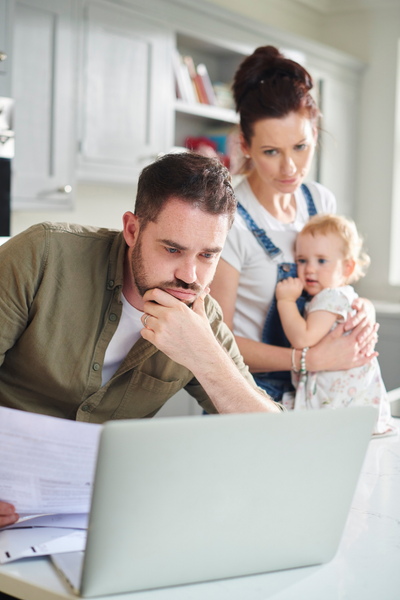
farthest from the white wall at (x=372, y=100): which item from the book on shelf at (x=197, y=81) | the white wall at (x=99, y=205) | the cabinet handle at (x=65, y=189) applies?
the cabinet handle at (x=65, y=189)

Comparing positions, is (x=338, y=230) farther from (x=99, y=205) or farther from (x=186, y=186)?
(x=99, y=205)

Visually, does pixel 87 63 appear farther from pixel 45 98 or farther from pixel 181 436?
pixel 181 436

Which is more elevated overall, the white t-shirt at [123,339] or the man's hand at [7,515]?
the white t-shirt at [123,339]

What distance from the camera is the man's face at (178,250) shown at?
3.72 ft

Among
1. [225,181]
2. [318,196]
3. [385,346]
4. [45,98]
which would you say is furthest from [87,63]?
[385,346]

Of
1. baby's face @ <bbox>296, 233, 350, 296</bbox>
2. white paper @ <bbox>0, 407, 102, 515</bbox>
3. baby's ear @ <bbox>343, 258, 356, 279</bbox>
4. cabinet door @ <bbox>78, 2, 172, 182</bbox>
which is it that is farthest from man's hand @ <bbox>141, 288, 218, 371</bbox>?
cabinet door @ <bbox>78, 2, 172, 182</bbox>

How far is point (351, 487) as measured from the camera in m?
0.77

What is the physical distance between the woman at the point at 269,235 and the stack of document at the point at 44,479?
79 centimetres

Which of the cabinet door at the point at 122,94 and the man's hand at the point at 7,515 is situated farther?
the cabinet door at the point at 122,94

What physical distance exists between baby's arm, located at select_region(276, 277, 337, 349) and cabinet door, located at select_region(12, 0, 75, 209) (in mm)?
1380

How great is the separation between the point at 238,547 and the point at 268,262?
99 cm

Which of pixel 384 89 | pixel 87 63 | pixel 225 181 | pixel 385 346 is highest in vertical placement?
pixel 384 89

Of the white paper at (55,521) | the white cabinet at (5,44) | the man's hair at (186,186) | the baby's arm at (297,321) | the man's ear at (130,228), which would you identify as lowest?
the white paper at (55,521)

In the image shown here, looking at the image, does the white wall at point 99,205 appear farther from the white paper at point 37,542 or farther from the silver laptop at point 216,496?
the silver laptop at point 216,496
